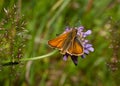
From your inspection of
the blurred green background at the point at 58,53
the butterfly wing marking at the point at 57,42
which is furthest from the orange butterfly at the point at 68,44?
the blurred green background at the point at 58,53

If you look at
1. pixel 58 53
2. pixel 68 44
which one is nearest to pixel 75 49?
pixel 68 44

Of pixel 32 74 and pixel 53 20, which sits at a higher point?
pixel 53 20

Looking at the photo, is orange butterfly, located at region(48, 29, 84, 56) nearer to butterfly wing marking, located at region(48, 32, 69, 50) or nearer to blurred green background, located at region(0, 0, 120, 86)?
butterfly wing marking, located at region(48, 32, 69, 50)

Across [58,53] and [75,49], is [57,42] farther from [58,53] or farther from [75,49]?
[58,53]

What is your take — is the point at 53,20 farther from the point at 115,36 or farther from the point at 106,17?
the point at 115,36

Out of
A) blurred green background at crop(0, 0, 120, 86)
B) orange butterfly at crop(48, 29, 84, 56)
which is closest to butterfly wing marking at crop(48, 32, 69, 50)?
orange butterfly at crop(48, 29, 84, 56)

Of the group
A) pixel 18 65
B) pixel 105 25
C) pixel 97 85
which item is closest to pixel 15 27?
pixel 18 65
